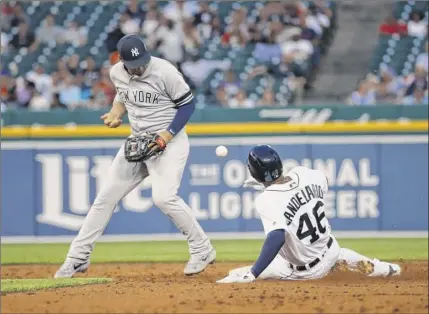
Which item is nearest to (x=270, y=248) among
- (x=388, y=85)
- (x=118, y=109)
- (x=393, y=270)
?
(x=393, y=270)

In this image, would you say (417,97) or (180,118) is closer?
(180,118)

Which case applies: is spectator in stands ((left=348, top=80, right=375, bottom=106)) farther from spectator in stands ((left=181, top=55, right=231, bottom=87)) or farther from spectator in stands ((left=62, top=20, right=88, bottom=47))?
spectator in stands ((left=62, top=20, right=88, bottom=47))

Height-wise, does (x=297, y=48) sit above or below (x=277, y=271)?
above

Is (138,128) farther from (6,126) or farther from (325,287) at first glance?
(6,126)

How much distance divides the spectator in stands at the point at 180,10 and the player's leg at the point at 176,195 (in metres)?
8.19

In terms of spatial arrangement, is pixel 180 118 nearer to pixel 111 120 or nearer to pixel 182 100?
pixel 182 100

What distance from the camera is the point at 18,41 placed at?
1642 centimetres

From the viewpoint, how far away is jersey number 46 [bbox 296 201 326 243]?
7516 millimetres

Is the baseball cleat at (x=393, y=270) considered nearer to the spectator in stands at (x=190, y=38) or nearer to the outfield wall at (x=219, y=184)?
the outfield wall at (x=219, y=184)

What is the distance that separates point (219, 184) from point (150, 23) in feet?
14.3

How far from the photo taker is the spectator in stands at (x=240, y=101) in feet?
47.7

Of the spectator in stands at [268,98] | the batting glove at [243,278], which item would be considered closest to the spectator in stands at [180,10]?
the spectator in stands at [268,98]

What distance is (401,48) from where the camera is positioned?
16203mm

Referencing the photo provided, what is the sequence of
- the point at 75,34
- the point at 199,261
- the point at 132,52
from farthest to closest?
the point at 75,34 → the point at 199,261 → the point at 132,52
